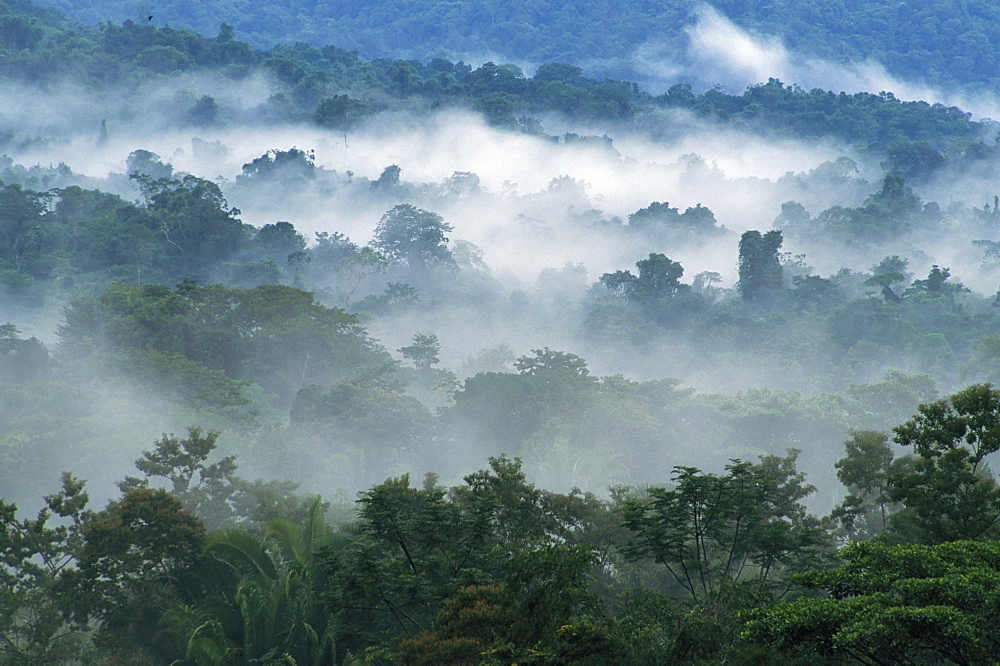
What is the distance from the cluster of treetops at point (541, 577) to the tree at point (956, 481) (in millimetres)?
35

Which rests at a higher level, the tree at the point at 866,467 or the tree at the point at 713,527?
the tree at the point at 866,467

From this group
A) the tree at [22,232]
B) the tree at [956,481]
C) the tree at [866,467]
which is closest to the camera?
the tree at [956,481]

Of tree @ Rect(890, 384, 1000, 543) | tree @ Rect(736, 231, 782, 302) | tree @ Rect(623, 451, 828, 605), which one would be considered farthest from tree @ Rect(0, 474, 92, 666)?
tree @ Rect(736, 231, 782, 302)

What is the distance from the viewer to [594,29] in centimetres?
15438

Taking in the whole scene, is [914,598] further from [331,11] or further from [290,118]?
[331,11]

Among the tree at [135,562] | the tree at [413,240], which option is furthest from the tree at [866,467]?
the tree at [413,240]

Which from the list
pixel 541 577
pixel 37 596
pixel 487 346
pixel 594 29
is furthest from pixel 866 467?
pixel 594 29

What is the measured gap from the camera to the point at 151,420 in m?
38.0

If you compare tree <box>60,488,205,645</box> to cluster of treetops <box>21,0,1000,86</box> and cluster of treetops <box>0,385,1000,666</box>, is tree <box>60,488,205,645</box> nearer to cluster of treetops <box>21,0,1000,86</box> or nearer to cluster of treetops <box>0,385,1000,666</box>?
cluster of treetops <box>0,385,1000,666</box>

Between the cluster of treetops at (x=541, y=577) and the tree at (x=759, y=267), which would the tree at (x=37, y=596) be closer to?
the cluster of treetops at (x=541, y=577)

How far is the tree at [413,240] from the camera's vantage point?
76438mm

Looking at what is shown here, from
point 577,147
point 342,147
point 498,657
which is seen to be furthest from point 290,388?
point 577,147

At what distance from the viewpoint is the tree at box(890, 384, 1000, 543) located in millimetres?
13359

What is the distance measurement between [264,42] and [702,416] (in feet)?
391
